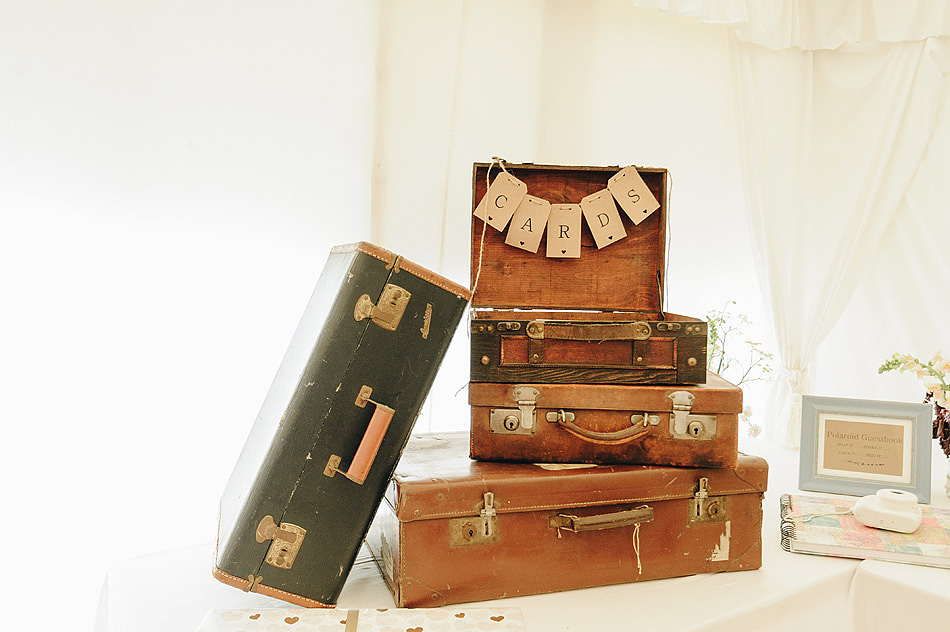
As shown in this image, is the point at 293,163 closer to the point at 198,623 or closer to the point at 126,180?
the point at 126,180

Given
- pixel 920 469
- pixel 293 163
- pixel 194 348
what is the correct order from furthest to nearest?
pixel 293 163 < pixel 194 348 < pixel 920 469

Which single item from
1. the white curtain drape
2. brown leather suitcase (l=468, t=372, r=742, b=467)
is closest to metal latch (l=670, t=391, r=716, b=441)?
brown leather suitcase (l=468, t=372, r=742, b=467)

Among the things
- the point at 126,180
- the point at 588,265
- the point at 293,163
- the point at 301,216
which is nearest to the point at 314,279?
the point at 301,216

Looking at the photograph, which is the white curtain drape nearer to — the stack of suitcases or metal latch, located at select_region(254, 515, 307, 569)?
the stack of suitcases

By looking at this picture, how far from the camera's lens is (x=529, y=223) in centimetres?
158

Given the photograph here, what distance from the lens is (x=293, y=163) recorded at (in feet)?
6.35

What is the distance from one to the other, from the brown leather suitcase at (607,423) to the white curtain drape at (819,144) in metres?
1.22

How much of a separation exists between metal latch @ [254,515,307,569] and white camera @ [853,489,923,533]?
3.82 feet

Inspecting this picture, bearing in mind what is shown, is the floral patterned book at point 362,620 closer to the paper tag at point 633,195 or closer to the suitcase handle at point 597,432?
the suitcase handle at point 597,432

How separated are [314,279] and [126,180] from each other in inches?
22.1

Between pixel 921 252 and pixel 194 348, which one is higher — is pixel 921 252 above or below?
above

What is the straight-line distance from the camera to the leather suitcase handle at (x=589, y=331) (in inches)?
51.0

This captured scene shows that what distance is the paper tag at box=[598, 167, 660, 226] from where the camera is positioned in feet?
5.12

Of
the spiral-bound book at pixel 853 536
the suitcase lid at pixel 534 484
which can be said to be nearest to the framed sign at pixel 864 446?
the spiral-bound book at pixel 853 536
